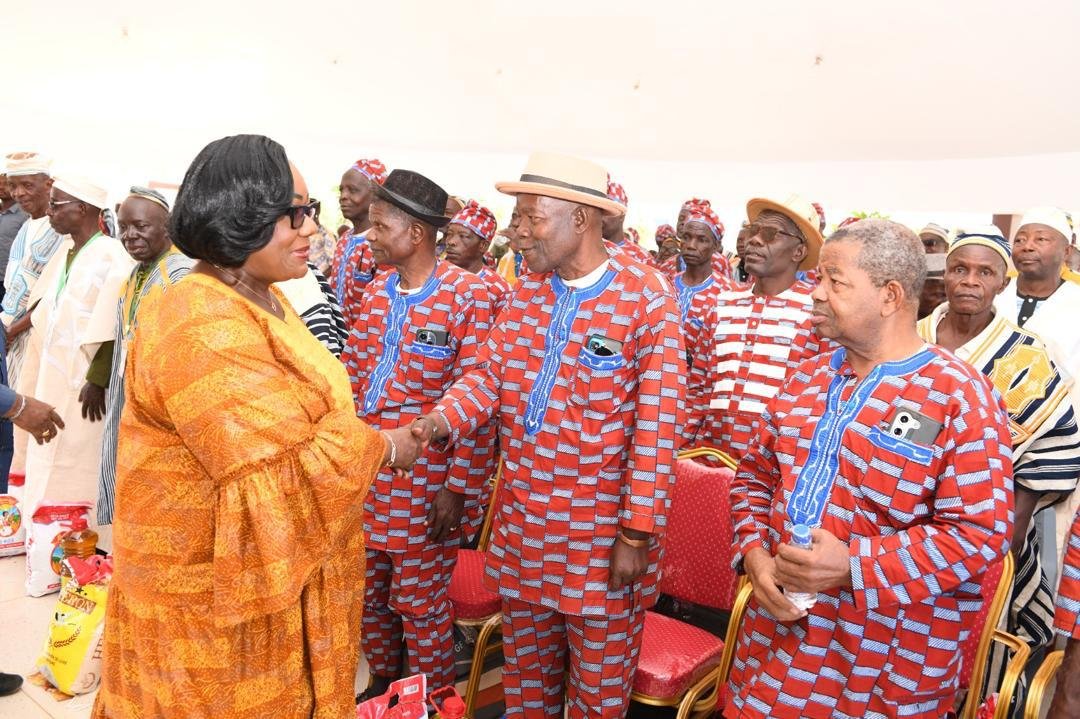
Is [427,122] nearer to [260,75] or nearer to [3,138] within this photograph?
[260,75]

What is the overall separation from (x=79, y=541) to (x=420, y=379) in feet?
6.99

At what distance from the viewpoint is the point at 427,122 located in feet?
59.5

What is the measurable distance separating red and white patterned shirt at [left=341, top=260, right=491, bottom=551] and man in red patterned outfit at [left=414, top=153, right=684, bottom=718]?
1.36ft

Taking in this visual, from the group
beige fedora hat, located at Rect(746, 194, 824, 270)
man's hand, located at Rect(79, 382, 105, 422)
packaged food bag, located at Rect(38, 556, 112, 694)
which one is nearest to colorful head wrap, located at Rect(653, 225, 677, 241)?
beige fedora hat, located at Rect(746, 194, 824, 270)

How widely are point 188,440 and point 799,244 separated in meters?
2.72

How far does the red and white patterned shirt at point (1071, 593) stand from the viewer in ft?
5.50

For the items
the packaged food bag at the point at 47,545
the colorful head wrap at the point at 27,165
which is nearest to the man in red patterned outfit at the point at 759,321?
the packaged food bag at the point at 47,545

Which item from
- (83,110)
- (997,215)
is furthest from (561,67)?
(83,110)

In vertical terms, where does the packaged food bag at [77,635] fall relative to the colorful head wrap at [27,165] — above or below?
below

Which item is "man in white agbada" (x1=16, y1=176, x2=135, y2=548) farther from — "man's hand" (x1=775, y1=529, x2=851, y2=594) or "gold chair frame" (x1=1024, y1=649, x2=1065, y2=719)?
"gold chair frame" (x1=1024, y1=649, x2=1065, y2=719)

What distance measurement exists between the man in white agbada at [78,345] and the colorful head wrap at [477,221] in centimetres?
200

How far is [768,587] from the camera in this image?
1.89m

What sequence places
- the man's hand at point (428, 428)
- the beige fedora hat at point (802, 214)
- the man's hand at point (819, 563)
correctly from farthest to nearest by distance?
1. the beige fedora hat at point (802, 214)
2. the man's hand at point (428, 428)
3. the man's hand at point (819, 563)

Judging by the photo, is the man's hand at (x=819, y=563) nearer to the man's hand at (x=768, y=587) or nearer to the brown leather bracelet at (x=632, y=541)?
the man's hand at (x=768, y=587)
